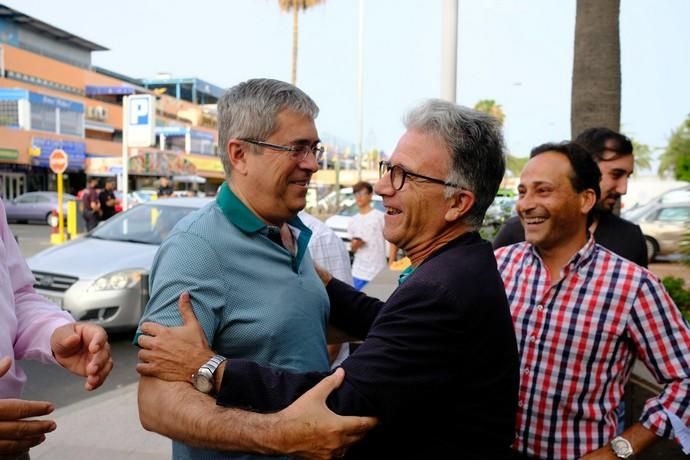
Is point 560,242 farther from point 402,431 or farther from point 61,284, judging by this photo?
point 61,284

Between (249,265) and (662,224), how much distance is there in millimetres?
18706

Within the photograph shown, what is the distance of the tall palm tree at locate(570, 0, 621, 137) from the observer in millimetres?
5121

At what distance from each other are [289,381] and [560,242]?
135cm

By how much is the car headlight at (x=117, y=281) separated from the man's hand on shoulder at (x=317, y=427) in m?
5.52

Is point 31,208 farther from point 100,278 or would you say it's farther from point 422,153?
point 422,153

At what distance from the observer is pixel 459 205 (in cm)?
177

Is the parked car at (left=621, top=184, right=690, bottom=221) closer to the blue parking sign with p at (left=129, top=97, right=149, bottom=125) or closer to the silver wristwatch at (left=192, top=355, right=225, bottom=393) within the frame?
the blue parking sign with p at (left=129, top=97, right=149, bottom=125)

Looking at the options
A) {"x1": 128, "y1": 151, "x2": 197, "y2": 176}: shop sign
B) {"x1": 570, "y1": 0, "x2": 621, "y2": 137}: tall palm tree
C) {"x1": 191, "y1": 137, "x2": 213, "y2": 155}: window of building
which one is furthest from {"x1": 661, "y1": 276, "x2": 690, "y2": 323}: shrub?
{"x1": 191, "y1": 137, "x2": 213, "y2": 155}: window of building

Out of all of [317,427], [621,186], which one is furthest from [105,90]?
[317,427]

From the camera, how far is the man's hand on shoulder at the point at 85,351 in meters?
1.82

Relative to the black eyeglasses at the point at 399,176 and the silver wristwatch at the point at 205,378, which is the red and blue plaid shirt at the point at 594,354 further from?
the silver wristwatch at the point at 205,378

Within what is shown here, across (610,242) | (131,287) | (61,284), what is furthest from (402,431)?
(61,284)

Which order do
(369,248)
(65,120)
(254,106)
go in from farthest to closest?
(65,120) < (369,248) < (254,106)

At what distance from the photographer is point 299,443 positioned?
1.45 m
